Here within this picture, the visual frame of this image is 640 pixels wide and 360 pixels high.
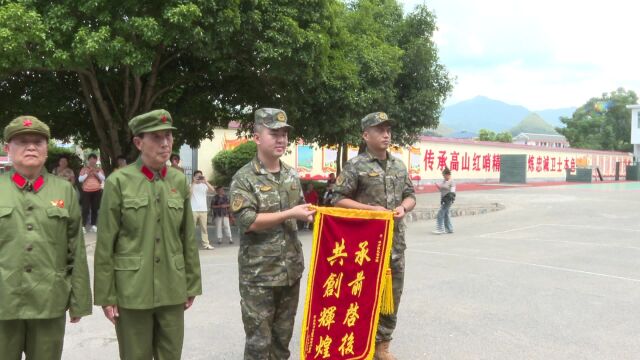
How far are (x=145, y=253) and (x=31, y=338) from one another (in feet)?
2.25

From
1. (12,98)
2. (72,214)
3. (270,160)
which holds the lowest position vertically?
(72,214)

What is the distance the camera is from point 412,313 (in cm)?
569

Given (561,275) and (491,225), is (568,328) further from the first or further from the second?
(491,225)

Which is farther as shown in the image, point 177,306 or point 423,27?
point 423,27

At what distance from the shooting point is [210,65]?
11.7m

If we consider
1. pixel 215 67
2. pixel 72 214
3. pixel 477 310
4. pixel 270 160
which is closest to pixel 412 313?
pixel 477 310

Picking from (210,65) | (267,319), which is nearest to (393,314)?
(267,319)

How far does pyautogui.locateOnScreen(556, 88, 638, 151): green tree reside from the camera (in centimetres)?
6338

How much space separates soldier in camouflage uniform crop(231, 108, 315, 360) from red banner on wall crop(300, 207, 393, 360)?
8.0 inches

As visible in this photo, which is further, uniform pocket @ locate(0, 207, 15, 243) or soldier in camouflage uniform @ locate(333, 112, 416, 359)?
soldier in camouflage uniform @ locate(333, 112, 416, 359)

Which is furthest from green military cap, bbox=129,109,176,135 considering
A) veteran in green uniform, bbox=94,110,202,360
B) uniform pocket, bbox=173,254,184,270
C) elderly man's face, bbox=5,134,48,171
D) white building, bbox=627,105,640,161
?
white building, bbox=627,105,640,161

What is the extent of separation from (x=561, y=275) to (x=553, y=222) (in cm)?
764

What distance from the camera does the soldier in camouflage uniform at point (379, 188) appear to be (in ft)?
13.7

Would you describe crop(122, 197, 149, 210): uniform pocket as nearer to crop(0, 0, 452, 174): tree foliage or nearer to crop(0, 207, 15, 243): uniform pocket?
crop(0, 207, 15, 243): uniform pocket
